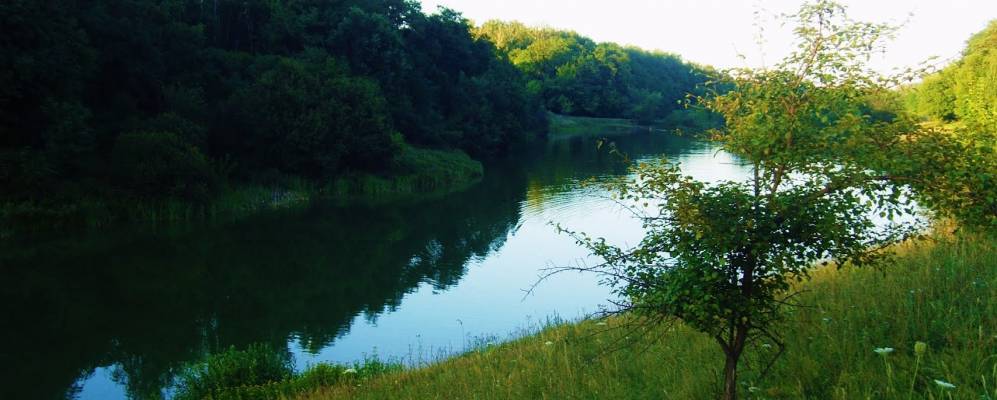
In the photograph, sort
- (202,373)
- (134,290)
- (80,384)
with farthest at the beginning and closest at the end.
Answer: (134,290)
(80,384)
(202,373)

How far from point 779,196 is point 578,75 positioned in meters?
113

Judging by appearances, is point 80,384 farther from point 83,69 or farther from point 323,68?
point 323,68

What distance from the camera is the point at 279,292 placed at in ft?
67.0

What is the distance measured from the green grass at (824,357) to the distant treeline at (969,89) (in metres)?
1.37

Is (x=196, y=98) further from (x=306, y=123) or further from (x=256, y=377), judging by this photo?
(x=256, y=377)

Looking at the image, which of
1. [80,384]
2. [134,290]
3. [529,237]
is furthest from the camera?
[529,237]

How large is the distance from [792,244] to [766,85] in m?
1.24

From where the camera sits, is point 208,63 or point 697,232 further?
point 208,63

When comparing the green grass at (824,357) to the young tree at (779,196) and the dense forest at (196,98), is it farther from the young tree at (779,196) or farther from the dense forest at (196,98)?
the dense forest at (196,98)

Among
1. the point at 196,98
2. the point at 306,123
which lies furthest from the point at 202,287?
the point at 306,123

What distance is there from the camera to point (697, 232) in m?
4.73

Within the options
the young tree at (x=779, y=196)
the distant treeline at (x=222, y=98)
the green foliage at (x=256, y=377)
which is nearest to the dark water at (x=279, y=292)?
the green foliage at (x=256, y=377)

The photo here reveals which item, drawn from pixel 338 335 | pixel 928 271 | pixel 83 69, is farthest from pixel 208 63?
pixel 928 271

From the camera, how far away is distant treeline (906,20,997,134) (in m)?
5.88
